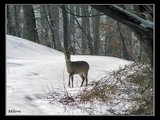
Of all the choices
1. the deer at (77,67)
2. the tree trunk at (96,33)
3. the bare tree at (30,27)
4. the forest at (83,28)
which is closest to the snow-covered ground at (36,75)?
the deer at (77,67)

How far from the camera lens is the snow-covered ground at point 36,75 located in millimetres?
4434

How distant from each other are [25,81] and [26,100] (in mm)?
341

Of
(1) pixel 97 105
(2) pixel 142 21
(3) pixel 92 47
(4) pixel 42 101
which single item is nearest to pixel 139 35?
(2) pixel 142 21

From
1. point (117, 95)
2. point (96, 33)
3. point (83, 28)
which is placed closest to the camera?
point (117, 95)

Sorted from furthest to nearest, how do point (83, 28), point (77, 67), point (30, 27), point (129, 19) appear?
1. point (30, 27)
2. point (83, 28)
3. point (77, 67)
4. point (129, 19)

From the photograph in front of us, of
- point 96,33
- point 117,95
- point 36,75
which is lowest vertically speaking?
point 117,95

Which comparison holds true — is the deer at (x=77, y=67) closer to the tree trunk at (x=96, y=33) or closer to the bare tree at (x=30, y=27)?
the tree trunk at (x=96, y=33)

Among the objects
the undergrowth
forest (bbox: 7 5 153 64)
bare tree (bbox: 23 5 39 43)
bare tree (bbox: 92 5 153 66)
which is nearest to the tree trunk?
forest (bbox: 7 5 153 64)

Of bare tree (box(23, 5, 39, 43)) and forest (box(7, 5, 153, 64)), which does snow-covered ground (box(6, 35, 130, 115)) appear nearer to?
forest (box(7, 5, 153, 64))

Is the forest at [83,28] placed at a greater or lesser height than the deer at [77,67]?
greater

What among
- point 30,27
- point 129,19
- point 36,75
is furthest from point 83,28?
point 129,19

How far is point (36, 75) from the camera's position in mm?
5004

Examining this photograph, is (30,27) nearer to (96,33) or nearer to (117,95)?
(96,33)

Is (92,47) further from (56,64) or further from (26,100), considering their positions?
(26,100)
